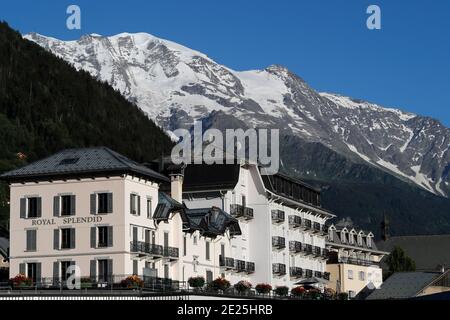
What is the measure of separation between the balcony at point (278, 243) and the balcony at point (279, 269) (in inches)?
79.1

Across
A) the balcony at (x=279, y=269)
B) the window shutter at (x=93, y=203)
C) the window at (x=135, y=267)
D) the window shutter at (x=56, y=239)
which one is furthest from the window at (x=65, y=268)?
the balcony at (x=279, y=269)

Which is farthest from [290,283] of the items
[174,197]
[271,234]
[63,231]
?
[63,231]

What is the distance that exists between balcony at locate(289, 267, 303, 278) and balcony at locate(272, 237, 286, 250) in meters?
4.23

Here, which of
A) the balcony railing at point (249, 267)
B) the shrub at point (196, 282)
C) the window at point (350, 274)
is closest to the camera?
the shrub at point (196, 282)

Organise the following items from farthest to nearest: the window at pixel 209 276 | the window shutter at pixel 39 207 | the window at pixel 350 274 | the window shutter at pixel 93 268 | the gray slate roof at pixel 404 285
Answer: the window at pixel 350 274
the gray slate roof at pixel 404 285
the window at pixel 209 276
the window shutter at pixel 39 207
the window shutter at pixel 93 268

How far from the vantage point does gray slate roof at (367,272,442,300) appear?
136 meters

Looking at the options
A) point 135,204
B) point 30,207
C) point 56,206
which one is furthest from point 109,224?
point 30,207

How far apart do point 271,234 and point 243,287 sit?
27.9 m

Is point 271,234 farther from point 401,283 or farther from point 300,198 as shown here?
point 401,283

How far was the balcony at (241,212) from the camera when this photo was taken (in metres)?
120

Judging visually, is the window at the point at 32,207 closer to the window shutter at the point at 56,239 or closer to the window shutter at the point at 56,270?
the window shutter at the point at 56,239

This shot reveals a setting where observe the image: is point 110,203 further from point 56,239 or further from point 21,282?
point 21,282

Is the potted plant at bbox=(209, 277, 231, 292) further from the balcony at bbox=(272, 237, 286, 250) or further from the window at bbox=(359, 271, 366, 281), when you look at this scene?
the window at bbox=(359, 271, 366, 281)

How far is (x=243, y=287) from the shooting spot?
97062 millimetres
